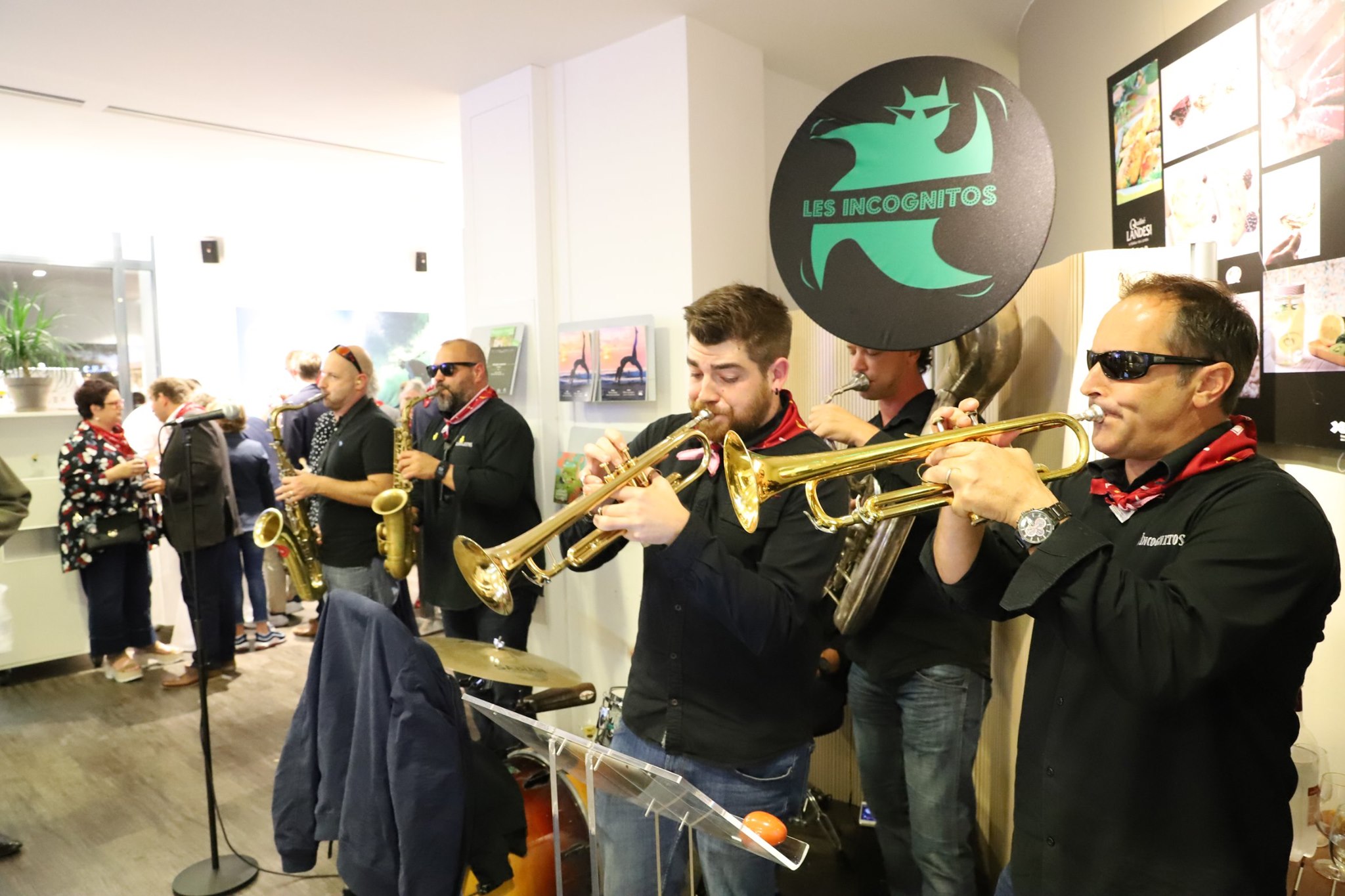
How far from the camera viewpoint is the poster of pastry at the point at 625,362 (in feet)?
13.0

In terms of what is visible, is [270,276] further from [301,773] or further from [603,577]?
[301,773]

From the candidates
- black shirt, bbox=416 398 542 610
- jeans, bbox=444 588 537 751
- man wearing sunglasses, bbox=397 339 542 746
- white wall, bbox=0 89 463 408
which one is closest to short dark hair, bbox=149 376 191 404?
white wall, bbox=0 89 463 408

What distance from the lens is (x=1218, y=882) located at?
53.9 inches

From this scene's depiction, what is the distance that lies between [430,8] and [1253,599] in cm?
371

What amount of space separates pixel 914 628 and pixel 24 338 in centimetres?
621

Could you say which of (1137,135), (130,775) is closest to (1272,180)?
(1137,135)

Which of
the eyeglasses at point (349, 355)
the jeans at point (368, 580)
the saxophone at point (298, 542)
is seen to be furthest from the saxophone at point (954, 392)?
the saxophone at point (298, 542)

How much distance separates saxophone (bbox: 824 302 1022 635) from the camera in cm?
229

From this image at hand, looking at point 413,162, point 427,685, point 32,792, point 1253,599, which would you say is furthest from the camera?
point 413,162

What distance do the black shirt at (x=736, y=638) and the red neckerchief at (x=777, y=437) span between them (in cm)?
4

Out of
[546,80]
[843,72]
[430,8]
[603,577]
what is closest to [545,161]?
[546,80]

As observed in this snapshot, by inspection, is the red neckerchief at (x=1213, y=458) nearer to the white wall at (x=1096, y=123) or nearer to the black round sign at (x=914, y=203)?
the black round sign at (x=914, y=203)

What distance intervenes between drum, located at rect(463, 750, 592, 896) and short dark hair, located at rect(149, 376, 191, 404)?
12.8ft

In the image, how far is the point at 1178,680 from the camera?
4.12 feet
